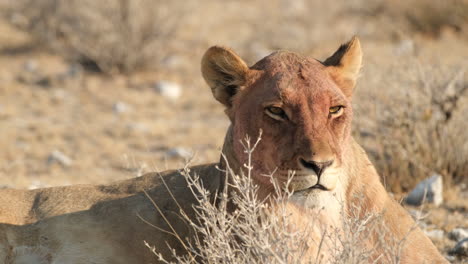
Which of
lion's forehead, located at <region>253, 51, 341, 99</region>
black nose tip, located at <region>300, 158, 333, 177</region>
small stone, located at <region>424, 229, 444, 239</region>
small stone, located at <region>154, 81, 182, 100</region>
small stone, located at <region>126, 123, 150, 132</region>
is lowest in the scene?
small stone, located at <region>424, 229, 444, 239</region>

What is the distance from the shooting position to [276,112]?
3580 millimetres

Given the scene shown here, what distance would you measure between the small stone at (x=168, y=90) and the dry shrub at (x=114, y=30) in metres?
0.80

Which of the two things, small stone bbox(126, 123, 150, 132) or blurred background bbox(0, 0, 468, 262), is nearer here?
blurred background bbox(0, 0, 468, 262)

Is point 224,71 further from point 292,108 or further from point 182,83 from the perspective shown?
point 182,83

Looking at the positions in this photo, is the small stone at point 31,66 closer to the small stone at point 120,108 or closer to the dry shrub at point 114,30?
the dry shrub at point 114,30

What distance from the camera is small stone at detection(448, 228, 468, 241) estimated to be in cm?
527

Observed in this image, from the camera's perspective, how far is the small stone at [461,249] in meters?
4.92

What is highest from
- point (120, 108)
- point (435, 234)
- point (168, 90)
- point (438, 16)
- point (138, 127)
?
point (438, 16)

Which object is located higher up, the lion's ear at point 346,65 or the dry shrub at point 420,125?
the lion's ear at point 346,65

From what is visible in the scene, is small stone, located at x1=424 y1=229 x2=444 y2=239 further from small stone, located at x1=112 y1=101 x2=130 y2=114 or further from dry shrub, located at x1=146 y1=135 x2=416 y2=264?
small stone, located at x1=112 y1=101 x2=130 y2=114

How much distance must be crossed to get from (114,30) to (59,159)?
390 centimetres

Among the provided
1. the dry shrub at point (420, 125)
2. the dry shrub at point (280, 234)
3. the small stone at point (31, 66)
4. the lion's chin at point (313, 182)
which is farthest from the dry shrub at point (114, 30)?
the lion's chin at point (313, 182)

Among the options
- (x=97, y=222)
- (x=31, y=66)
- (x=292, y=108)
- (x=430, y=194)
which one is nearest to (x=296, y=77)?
(x=292, y=108)

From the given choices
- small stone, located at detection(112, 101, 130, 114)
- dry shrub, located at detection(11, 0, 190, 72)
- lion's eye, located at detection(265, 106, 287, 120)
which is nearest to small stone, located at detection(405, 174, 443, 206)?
lion's eye, located at detection(265, 106, 287, 120)
